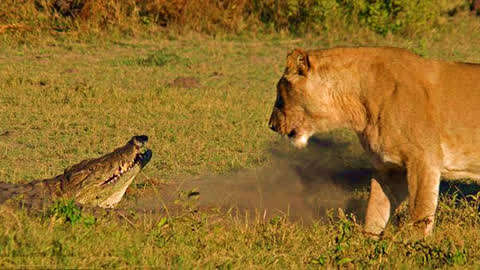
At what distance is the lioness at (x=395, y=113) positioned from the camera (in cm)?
509

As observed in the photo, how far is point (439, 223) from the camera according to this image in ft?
18.6

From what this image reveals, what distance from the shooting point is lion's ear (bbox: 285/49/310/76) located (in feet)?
17.7

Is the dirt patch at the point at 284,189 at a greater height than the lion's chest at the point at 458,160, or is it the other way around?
the lion's chest at the point at 458,160

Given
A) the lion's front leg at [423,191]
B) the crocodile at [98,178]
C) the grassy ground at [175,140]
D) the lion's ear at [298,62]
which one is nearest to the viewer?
the grassy ground at [175,140]

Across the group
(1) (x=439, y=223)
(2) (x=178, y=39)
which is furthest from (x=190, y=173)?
(2) (x=178, y=39)

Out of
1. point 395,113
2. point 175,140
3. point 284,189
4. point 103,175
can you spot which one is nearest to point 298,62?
point 395,113

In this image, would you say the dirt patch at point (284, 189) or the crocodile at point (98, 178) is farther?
the dirt patch at point (284, 189)

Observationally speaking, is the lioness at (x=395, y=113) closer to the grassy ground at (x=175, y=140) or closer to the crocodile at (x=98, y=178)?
the grassy ground at (x=175, y=140)

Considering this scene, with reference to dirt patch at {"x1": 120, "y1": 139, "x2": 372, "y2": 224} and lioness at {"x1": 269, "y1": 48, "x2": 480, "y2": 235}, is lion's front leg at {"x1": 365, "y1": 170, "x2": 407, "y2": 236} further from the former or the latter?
dirt patch at {"x1": 120, "y1": 139, "x2": 372, "y2": 224}

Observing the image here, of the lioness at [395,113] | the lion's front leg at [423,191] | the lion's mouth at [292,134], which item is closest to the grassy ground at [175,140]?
the lion's front leg at [423,191]

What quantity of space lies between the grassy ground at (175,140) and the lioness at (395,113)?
274mm

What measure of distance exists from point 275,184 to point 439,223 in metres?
2.07

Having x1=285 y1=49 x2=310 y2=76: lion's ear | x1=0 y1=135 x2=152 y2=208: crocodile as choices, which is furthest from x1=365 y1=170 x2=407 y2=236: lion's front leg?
x1=0 y1=135 x2=152 y2=208: crocodile

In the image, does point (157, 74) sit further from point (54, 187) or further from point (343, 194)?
point (54, 187)
